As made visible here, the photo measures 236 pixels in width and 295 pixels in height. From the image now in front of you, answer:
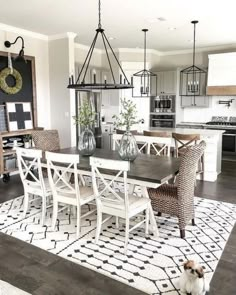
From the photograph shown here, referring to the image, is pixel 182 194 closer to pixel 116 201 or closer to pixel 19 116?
pixel 116 201

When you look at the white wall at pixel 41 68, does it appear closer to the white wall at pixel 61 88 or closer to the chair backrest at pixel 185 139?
the white wall at pixel 61 88

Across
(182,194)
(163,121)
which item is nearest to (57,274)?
(182,194)

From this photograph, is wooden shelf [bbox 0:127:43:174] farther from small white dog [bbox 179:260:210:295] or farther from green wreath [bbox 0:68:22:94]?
small white dog [bbox 179:260:210:295]

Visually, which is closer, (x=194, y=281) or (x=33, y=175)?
(x=194, y=281)

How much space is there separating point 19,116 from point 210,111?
510cm

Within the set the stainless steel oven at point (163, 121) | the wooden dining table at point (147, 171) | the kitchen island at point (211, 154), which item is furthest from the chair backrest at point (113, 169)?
the stainless steel oven at point (163, 121)

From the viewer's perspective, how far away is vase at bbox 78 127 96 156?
3855 mm

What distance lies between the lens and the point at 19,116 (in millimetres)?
6039

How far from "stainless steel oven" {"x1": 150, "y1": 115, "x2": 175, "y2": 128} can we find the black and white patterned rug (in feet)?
14.6

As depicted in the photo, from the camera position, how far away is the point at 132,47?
25.7 feet

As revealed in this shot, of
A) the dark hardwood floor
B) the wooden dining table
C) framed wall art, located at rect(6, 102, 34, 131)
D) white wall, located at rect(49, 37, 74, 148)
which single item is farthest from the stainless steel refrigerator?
the dark hardwood floor

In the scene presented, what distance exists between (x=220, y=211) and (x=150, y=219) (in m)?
1.24

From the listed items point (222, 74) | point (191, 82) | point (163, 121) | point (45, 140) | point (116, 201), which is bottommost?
point (116, 201)

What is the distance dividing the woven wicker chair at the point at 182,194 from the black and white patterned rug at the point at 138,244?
0.27m
